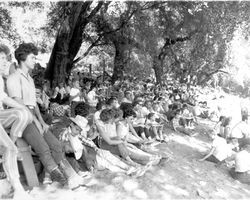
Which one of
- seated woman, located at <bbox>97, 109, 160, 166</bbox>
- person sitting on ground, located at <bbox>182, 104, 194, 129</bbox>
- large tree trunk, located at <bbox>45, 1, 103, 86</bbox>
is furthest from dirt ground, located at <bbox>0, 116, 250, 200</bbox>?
large tree trunk, located at <bbox>45, 1, 103, 86</bbox>

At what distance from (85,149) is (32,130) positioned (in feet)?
3.51

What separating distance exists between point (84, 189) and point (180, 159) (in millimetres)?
Result: 2874

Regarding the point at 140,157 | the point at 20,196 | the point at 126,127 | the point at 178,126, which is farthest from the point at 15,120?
the point at 178,126

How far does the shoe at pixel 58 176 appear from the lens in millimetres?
2974

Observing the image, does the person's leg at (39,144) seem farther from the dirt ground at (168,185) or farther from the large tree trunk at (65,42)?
the large tree trunk at (65,42)

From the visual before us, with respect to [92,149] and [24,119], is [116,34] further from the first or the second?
[24,119]

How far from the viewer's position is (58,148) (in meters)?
3.11

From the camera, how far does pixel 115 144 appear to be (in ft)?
14.4

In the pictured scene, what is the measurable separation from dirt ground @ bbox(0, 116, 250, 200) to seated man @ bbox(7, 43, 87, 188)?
0.25 metres

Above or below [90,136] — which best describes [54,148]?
above

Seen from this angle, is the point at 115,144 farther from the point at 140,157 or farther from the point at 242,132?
the point at 242,132

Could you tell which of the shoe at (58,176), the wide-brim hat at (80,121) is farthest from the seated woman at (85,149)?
the shoe at (58,176)

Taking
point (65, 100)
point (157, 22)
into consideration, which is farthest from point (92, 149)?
point (157, 22)

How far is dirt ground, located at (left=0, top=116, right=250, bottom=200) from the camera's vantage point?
10.5 ft
